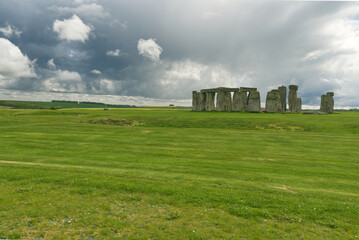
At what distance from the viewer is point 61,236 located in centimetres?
493

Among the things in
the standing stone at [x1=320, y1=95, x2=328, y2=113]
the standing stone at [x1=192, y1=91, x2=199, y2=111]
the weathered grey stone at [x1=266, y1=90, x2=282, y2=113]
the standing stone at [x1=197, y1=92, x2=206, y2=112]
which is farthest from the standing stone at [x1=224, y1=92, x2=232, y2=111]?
the standing stone at [x1=320, y1=95, x2=328, y2=113]

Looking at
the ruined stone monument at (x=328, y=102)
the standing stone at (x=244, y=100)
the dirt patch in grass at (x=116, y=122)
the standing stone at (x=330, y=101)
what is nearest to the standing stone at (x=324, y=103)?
the ruined stone monument at (x=328, y=102)

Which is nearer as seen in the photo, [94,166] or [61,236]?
[61,236]

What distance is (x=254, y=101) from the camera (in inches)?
1935

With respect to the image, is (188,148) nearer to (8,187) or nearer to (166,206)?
(166,206)

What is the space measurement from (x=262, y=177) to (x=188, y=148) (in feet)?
24.0

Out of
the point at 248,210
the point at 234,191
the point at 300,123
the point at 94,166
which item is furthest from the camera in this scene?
the point at 300,123

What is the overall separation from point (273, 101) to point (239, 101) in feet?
24.8

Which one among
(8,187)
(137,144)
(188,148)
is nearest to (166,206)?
(8,187)

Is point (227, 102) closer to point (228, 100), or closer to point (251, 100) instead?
point (228, 100)

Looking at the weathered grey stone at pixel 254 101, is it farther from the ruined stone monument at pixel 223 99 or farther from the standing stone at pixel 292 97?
the standing stone at pixel 292 97

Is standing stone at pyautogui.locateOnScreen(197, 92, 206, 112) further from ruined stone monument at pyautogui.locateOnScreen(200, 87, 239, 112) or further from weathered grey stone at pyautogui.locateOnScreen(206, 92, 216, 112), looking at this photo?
ruined stone monument at pyautogui.locateOnScreen(200, 87, 239, 112)

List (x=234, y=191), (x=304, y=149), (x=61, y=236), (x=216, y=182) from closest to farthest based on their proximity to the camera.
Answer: (x=61, y=236) < (x=234, y=191) < (x=216, y=182) < (x=304, y=149)

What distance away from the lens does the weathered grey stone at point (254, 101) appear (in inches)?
1922
